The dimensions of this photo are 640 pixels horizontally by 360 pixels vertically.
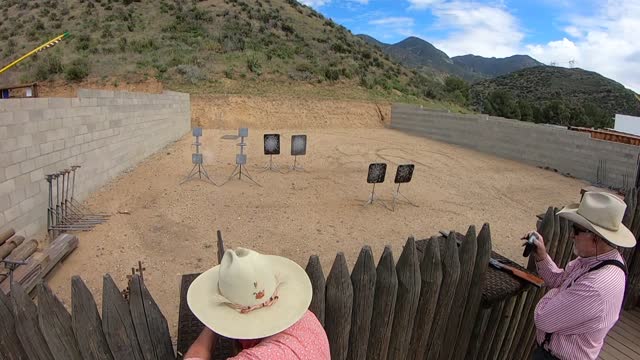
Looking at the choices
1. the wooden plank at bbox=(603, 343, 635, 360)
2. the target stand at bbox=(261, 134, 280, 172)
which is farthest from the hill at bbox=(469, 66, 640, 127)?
the wooden plank at bbox=(603, 343, 635, 360)

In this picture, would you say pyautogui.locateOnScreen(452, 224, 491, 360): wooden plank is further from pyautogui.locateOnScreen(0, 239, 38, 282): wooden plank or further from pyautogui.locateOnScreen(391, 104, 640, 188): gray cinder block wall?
pyautogui.locateOnScreen(391, 104, 640, 188): gray cinder block wall

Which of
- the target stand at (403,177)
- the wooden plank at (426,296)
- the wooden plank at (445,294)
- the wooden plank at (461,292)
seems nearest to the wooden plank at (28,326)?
the wooden plank at (426,296)

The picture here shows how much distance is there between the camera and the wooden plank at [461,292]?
92.3 inches

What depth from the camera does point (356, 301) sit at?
6.69 ft

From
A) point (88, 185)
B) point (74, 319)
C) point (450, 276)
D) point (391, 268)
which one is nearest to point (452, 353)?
point (450, 276)

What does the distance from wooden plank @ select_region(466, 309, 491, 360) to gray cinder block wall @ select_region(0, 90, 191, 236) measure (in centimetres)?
571

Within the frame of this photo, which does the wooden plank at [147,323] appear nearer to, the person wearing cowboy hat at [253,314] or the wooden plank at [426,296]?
the person wearing cowboy hat at [253,314]

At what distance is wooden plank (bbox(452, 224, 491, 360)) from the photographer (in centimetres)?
242

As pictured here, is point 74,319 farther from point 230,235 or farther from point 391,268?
point 230,235

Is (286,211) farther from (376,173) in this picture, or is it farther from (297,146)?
(297,146)

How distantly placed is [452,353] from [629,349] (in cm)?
195

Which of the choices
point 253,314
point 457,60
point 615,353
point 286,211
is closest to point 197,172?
point 286,211

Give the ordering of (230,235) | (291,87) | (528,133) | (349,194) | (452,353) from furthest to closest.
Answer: (291,87) → (528,133) → (349,194) → (230,235) → (452,353)

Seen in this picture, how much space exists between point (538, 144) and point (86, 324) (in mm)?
14031
